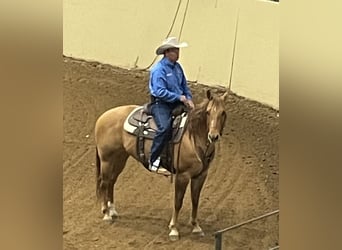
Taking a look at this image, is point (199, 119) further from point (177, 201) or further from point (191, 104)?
point (177, 201)

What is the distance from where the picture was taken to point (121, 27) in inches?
47.2

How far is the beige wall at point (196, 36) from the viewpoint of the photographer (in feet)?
3.90

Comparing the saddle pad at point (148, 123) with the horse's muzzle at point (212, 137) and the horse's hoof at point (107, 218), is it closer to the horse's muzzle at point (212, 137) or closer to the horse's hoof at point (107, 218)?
the horse's muzzle at point (212, 137)

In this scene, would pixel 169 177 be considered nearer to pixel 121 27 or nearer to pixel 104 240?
pixel 104 240

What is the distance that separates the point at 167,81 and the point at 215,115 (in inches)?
4.4

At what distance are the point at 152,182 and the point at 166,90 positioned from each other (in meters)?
0.17

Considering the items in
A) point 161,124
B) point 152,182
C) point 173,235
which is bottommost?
point 173,235

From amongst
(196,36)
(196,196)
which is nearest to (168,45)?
(196,36)

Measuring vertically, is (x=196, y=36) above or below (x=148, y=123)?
above

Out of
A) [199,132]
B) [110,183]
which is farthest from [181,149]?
[110,183]

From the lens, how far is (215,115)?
4.09ft
